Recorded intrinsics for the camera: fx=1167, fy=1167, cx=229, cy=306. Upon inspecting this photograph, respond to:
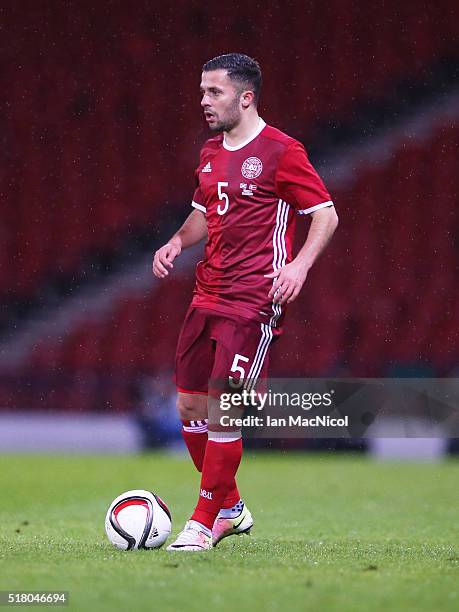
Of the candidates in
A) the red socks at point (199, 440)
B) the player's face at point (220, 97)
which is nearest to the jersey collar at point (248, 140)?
the player's face at point (220, 97)

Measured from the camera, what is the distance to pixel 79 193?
13.2 metres

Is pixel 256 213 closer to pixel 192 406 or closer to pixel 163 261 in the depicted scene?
pixel 163 261

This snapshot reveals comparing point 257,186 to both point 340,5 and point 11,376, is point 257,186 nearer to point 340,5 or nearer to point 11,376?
point 11,376

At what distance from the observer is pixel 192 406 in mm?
4746

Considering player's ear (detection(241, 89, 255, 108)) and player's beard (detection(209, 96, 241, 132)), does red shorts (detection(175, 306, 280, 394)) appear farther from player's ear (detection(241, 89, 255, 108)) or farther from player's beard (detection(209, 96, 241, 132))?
player's ear (detection(241, 89, 255, 108))

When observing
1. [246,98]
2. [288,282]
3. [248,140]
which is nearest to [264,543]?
[288,282]

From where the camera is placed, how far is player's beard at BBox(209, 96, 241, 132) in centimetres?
465

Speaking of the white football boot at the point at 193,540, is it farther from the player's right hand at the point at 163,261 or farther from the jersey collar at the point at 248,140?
the jersey collar at the point at 248,140

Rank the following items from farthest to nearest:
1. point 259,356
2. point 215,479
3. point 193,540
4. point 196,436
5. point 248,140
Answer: point 196,436
point 248,140
point 259,356
point 215,479
point 193,540

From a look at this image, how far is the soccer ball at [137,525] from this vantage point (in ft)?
14.5

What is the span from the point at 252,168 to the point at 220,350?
73 centimetres

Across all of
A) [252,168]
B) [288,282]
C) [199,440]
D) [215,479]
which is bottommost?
[215,479]

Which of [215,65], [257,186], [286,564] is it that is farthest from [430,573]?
[215,65]

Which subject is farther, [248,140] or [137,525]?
[248,140]
